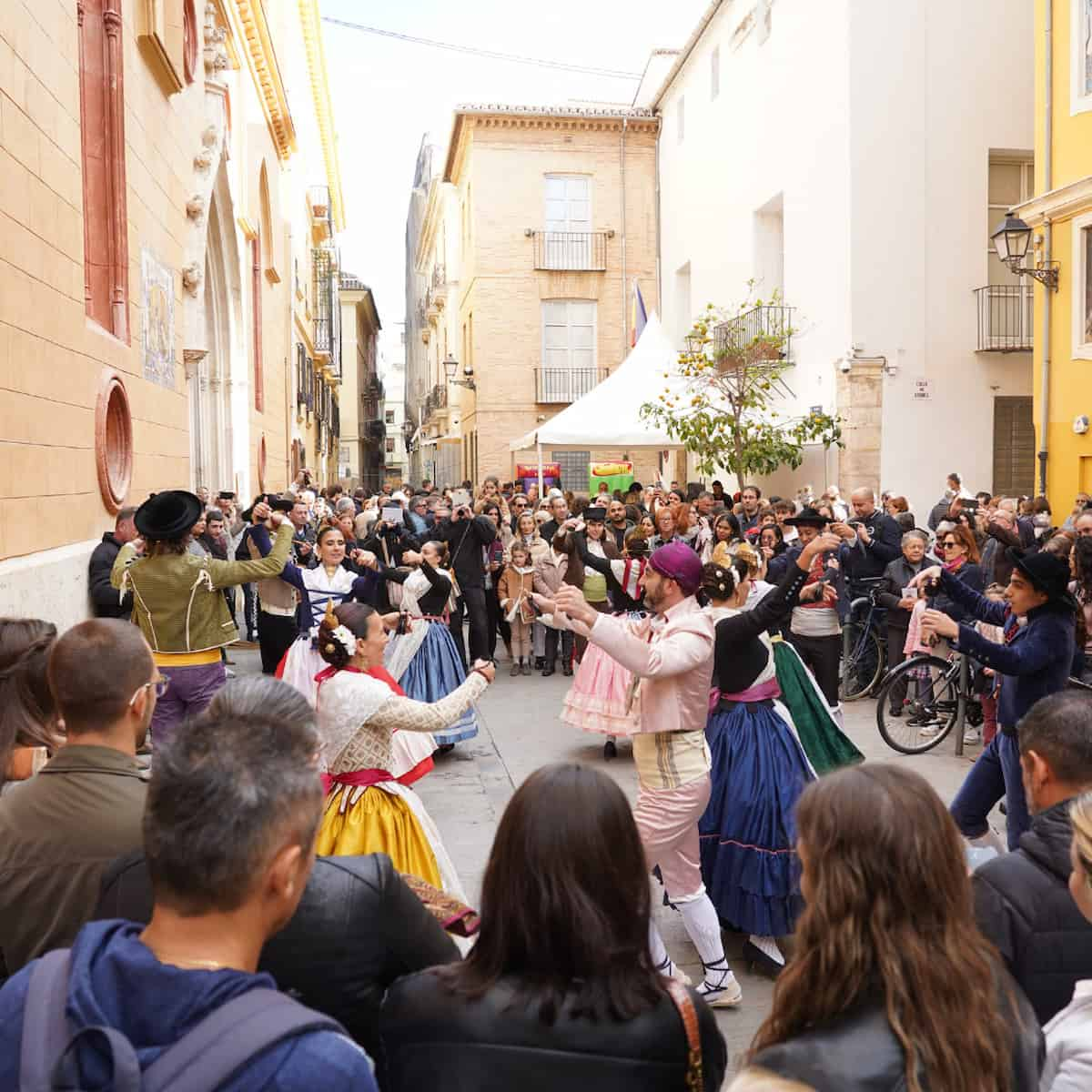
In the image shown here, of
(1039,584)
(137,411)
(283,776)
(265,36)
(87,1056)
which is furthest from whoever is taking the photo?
(265,36)

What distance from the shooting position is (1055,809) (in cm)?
291

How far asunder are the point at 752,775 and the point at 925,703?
463 cm

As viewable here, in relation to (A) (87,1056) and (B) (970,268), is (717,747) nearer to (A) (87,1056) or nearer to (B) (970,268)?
(A) (87,1056)

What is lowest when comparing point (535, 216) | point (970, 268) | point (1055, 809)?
point (1055, 809)

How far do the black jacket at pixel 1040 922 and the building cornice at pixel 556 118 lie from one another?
3220 centimetres

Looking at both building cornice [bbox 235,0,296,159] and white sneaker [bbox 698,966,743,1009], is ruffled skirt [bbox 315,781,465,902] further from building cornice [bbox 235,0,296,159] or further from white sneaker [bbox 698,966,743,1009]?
building cornice [bbox 235,0,296,159]

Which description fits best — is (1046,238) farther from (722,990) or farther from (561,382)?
(561,382)

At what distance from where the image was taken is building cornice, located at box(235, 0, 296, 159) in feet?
70.6

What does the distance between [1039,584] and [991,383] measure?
15646mm

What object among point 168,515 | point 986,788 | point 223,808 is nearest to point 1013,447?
point 986,788

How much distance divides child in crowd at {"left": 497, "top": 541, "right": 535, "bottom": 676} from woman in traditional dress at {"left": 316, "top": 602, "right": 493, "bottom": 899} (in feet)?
28.5

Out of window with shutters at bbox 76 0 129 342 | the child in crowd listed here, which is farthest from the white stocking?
window with shutters at bbox 76 0 129 342

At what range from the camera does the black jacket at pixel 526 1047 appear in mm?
2082

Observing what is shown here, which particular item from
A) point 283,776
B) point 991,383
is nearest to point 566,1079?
point 283,776
